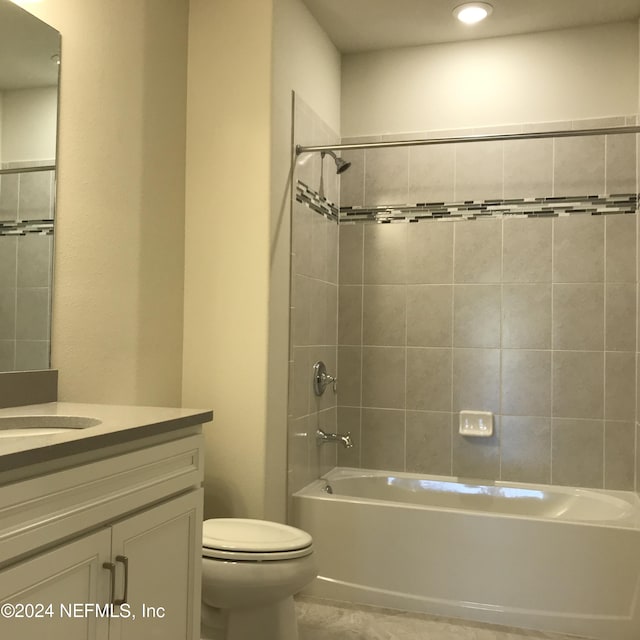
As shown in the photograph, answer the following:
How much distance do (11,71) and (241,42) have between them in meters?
1.09

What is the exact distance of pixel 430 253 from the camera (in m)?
3.48

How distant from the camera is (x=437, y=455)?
345 centimetres

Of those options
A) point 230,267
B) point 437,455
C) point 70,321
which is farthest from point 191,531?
point 437,455

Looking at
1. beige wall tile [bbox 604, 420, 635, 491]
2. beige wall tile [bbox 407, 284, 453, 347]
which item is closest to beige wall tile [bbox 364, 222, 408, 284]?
beige wall tile [bbox 407, 284, 453, 347]

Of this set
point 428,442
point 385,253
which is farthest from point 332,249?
point 428,442

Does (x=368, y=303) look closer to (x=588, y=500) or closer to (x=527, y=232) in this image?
(x=527, y=232)

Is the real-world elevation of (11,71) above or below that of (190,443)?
above

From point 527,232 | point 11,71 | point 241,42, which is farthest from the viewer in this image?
point 527,232

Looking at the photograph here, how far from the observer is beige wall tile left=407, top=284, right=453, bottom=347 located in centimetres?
345

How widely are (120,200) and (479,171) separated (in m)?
1.86

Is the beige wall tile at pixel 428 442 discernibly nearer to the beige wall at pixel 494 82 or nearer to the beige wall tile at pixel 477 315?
the beige wall tile at pixel 477 315

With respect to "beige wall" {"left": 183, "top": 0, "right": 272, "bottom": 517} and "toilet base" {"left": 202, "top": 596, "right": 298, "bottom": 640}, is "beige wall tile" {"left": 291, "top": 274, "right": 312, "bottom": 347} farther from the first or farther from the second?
"toilet base" {"left": 202, "top": 596, "right": 298, "bottom": 640}

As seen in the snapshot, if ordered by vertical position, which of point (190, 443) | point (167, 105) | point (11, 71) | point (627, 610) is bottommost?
point (627, 610)

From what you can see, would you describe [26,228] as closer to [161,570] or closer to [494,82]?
[161,570]
